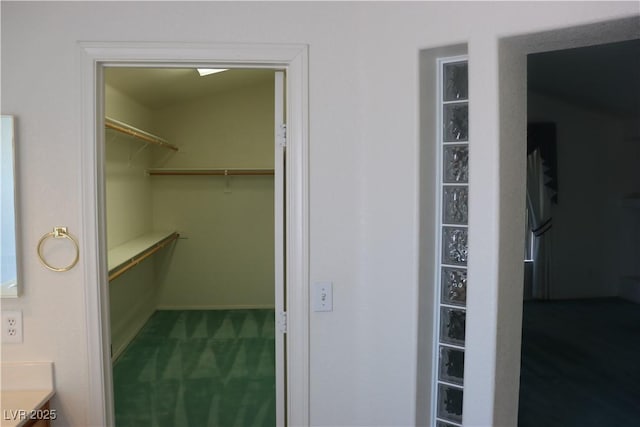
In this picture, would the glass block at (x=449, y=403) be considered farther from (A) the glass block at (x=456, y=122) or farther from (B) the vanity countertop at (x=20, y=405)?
(B) the vanity countertop at (x=20, y=405)

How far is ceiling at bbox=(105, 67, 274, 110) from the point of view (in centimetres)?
352

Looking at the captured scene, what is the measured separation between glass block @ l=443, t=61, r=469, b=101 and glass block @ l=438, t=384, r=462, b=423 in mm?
1037

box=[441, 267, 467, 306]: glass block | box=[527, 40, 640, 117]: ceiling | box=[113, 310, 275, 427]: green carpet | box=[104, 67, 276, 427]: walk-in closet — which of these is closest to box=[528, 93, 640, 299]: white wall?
box=[527, 40, 640, 117]: ceiling

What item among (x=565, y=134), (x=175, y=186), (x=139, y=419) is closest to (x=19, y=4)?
(x=139, y=419)

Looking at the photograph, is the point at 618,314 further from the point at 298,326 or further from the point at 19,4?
the point at 19,4

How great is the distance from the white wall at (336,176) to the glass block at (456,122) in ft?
0.48

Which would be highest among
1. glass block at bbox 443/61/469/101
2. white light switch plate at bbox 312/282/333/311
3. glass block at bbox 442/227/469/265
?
glass block at bbox 443/61/469/101

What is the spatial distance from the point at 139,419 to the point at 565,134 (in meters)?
5.52

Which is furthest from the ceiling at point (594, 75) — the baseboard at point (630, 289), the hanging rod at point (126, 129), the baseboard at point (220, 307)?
the baseboard at point (220, 307)

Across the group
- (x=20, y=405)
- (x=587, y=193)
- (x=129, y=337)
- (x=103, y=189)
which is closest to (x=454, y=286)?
(x=103, y=189)

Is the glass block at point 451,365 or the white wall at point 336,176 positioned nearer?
the white wall at point 336,176

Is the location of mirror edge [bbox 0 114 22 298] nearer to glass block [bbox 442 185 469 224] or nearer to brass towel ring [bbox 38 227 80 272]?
brass towel ring [bbox 38 227 80 272]

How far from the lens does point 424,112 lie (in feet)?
5.20

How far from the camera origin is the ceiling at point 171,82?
3.52 metres
